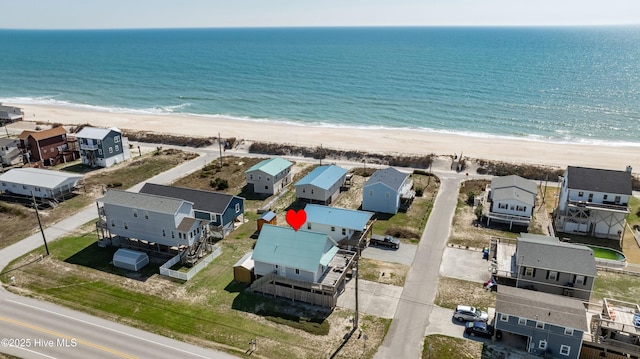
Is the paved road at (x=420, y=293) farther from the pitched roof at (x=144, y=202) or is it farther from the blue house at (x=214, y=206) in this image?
the pitched roof at (x=144, y=202)

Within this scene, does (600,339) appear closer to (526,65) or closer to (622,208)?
(622,208)

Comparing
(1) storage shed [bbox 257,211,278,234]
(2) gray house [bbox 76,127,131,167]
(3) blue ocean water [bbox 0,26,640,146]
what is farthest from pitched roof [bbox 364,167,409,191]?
(3) blue ocean water [bbox 0,26,640,146]

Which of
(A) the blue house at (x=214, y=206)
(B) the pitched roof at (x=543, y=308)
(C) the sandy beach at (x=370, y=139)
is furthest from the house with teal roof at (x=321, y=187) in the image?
(B) the pitched roof at (x=543, y=308)

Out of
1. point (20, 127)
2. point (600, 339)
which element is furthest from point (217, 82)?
point (600, 339)

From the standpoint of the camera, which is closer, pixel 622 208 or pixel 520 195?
pixel 622 208

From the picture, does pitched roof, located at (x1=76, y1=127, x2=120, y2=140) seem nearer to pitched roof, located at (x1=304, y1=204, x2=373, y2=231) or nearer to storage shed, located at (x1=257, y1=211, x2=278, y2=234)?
storage shed, located at (x1=257, y1=211, x2=278, y2=234)

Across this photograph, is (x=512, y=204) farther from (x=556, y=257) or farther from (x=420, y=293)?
(x=420, y=293)
